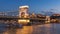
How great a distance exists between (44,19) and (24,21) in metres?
4.94

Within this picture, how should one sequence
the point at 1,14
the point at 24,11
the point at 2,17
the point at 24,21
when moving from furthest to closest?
the point at 24,11 → the point at 24,21 → the point at 2,17 → the point at 1,14

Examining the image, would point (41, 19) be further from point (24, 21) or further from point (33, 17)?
point (24, 21)

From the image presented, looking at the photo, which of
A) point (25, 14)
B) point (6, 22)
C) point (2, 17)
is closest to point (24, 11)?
point (25, 14)

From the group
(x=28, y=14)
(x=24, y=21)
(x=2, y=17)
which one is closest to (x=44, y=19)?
(x=28, y=14)

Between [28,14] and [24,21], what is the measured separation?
3.08m

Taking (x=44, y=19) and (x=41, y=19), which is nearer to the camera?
(x=41, y=19)

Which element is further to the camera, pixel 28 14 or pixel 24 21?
pixel 28 14

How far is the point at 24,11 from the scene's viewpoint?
21.0 metres

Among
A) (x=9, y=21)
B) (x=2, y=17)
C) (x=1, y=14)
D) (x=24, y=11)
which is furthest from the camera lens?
(x=24, y=11)

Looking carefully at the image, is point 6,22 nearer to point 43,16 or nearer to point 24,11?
point 24,11

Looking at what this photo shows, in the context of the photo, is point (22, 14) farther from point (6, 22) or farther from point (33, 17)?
point (6, 22)

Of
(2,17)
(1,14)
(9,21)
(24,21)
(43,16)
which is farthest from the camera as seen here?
(43,16)

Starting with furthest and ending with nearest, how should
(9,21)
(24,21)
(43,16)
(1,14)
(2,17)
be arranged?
(43,16), (24,21), (9,21), (2,17), (1,14)

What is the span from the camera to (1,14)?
1384cm
